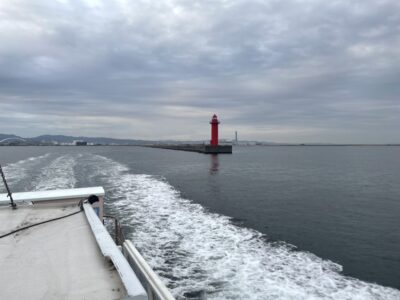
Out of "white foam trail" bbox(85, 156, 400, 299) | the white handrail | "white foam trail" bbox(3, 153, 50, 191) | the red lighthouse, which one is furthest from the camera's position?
the red lighthouse

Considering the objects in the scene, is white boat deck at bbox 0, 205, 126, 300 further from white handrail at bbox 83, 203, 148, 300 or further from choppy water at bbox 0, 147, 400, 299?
choppy water at bbox 0, 147, 400, 299

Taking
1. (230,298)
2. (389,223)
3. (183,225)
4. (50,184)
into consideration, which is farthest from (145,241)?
(50,184)

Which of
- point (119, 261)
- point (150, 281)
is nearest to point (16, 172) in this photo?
point (119, 261)

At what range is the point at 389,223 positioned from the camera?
12.6 meters

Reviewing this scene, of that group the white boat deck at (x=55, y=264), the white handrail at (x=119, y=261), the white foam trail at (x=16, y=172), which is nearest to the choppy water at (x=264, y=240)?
the white handrail at (x=119, y=261)

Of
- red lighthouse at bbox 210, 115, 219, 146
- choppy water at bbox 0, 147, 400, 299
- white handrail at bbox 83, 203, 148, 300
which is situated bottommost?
choppy water at bbox 0, 147, 400, 299

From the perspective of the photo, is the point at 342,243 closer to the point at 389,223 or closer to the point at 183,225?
the point at 389,223

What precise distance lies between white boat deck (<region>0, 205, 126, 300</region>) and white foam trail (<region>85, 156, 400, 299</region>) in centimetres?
263

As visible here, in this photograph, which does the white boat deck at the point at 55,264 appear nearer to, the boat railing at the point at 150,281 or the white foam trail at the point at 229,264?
the boat railing at the point at 150,281

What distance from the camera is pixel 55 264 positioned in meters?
3.67

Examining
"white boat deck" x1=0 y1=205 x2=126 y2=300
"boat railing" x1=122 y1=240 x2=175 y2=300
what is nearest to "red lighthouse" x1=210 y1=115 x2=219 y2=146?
"white boat deck" x1=0 y1=205 x2=126 y2=300

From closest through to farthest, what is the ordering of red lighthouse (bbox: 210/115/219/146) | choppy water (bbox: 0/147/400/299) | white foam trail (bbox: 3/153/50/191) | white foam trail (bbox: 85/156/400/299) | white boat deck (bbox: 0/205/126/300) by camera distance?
white boat deck (bbox: 0/205/126/300)
white foam trail (bbox: 85/156/400/299)
choppy water (bbox: 0/147/400/299)
white foam trail (bbox: 3/153/50/191)
red lighthouse (bbox: 210/115/219/146)

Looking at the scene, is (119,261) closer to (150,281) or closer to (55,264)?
(150,281)

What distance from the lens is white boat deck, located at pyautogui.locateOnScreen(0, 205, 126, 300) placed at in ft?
9.88
